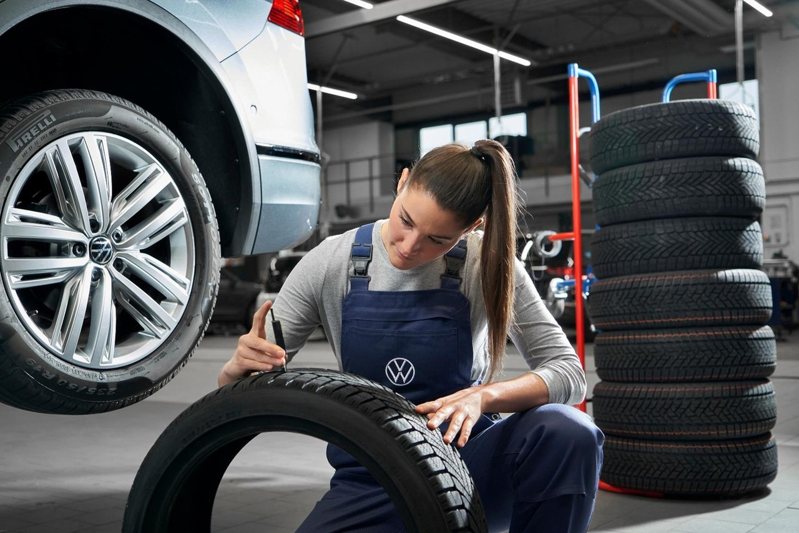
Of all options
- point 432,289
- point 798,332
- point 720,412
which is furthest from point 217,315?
point 432,289

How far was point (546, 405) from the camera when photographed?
1.43 metres

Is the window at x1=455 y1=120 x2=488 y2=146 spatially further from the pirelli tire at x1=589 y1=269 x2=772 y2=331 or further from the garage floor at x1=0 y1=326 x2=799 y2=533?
the pirelli tire at x1=589 y1=269 x2=772 y2=331

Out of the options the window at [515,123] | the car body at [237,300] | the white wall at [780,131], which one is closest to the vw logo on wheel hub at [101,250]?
the car body at [237,300]

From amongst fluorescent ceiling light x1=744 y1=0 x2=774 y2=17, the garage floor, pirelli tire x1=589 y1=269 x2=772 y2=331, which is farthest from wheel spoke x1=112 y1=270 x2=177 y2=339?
fluorescent ceiling light x1=744 y1=0 x2=774 y2=17

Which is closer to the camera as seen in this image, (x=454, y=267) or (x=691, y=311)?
(x=454, y=267)

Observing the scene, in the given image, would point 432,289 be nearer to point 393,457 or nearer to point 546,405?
point 546,405

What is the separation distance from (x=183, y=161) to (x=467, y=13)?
11179 mm

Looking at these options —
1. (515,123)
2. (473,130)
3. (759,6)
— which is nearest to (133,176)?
(759,6)

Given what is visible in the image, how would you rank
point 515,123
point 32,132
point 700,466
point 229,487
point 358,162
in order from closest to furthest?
point 32,132, point 700,466, point 229,487, point 515,123, point 358,162

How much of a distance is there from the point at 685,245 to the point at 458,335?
1.33 metres

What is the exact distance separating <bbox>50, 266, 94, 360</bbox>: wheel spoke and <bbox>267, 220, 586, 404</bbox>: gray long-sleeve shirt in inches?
17.6

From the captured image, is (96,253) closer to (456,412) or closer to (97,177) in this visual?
(97,177)

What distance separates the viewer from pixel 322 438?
1158mm

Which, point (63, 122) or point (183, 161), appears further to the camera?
point (183, 161)
